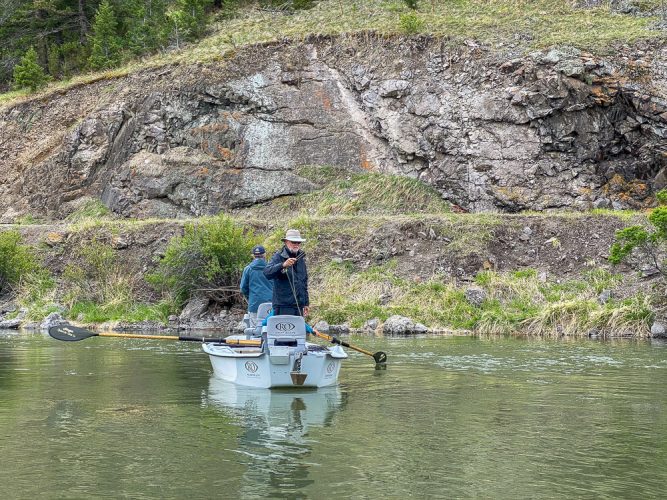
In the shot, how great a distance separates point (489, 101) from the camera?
37.9m

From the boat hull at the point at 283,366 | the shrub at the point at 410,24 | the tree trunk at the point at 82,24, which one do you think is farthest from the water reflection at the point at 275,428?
the tree trunk at the point at 82,24

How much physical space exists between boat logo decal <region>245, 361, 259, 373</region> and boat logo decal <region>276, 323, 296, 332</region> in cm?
100

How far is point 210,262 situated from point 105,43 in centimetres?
2280

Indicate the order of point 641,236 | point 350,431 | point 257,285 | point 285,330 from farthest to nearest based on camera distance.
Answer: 1. point 641,236
2. point 257,285
3. point 285,330
4. point 350,431

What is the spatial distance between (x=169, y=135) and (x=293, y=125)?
18.8 ft

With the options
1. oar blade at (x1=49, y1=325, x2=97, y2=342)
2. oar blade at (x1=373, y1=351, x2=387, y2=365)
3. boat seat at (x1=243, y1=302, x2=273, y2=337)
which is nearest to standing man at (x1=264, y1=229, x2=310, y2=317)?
boat seat at (x1=243, y1=302, x2=273, y2=337)

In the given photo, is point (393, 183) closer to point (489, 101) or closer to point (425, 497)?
point (489, 101)

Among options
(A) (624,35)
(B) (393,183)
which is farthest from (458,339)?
(A) (624,35)

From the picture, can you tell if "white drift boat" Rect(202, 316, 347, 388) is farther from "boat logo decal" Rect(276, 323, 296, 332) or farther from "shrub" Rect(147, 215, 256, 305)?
"shrub" Rect(147, 215, 256, 305)

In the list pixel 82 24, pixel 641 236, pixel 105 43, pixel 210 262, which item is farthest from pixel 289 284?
pixel 82 24

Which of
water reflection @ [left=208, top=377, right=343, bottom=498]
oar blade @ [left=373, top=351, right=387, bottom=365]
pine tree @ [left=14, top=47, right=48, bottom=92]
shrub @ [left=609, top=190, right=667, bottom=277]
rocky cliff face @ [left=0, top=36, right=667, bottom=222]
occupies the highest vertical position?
pine tree @ [left=14, top=47, right=48, bottom=92]

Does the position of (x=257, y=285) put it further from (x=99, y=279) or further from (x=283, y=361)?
(x=99, y=279)

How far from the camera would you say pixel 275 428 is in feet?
39.2

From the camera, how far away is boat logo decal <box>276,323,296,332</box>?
562 inches
